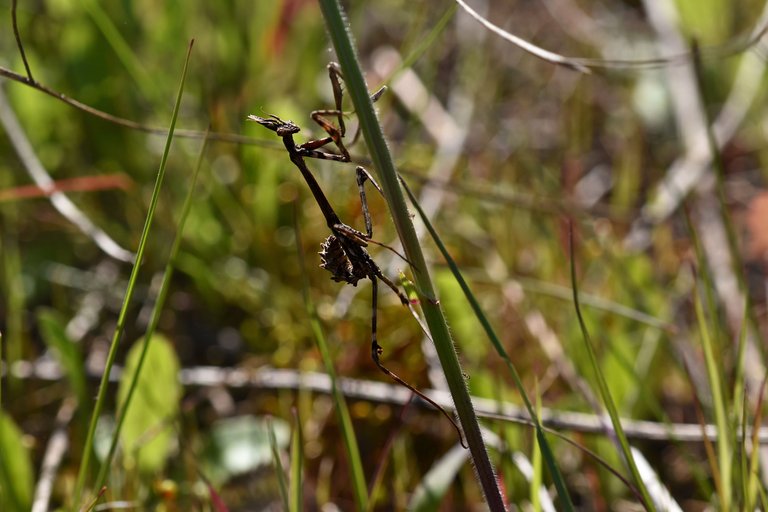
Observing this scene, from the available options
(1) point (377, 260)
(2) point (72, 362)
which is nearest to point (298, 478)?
(2) point (72, 362)

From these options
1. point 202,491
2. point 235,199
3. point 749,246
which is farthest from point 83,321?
point 749,246

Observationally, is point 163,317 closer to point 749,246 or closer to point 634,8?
point 749,246

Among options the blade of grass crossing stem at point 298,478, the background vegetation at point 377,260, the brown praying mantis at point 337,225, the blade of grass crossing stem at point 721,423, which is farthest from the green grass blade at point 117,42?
the blade of grass crossing stem at point 721,423

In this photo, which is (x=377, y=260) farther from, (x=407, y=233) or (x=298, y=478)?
(x=407, y=233)

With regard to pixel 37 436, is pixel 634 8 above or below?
above

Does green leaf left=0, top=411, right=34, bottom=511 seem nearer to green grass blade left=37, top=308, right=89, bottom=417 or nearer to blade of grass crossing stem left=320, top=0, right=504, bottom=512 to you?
green grass blade left=37, top=308, right=89, bottom=417

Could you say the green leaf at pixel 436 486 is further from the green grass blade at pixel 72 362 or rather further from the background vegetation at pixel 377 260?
the green grass blade at pixel 72 362
